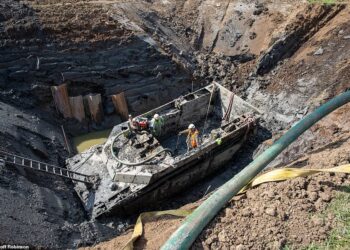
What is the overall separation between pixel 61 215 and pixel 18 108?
16.0ft

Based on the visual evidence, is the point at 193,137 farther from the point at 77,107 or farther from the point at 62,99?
the point at 62,99

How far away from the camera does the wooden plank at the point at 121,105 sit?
14.0 meters

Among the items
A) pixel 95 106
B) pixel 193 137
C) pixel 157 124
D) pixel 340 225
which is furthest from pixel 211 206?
pixel 95 106

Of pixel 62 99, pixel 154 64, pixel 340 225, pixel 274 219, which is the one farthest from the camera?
pixel 154 64

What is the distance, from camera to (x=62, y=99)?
13508 millimetres

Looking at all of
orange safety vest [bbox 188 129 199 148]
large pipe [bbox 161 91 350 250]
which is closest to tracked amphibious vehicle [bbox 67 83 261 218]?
orange safety vest [bbox 188 129 199 148]

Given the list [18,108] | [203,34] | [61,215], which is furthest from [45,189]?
[203,34]

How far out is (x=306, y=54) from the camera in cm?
1529

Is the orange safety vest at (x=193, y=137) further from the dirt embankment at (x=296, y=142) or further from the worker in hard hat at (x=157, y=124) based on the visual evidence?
the dirt embankment at (x=296, y=142)

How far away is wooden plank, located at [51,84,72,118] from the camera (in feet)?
43.9

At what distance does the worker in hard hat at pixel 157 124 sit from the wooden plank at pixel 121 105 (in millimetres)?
2441

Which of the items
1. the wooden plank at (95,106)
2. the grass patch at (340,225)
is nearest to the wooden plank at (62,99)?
the wooden plank at (95,106)

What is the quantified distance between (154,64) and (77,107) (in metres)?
3.44

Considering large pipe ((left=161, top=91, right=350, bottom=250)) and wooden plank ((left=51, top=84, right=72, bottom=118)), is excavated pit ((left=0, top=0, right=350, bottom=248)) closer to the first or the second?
wooden plank ((left=51, top=84, right=72, bottom=118))
